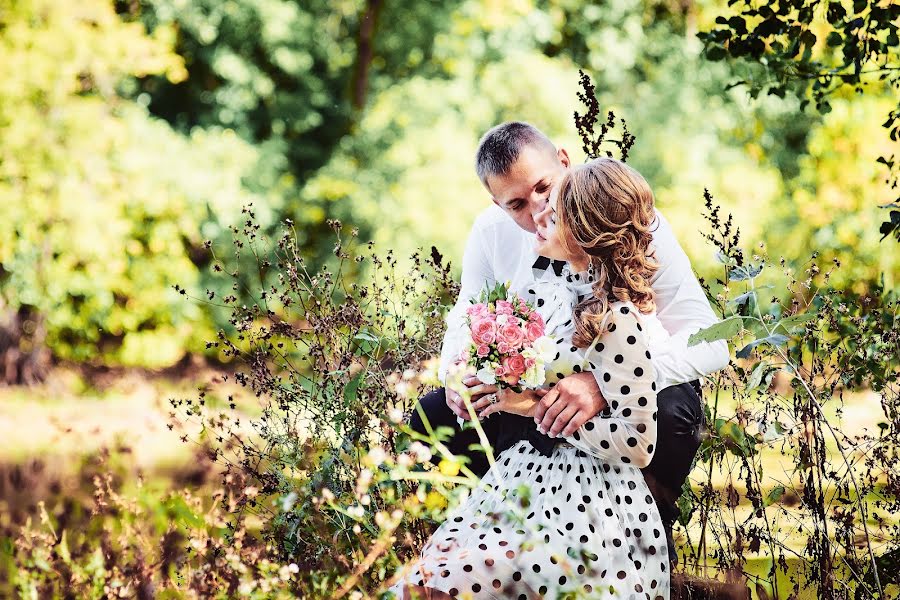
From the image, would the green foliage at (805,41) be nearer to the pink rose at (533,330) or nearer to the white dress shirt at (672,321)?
the white dress shirt at (672,321)

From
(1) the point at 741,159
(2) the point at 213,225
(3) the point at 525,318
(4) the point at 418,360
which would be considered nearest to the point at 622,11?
(1) the point at 741,159

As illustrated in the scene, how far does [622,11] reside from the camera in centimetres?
1242

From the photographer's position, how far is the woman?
2.38 m

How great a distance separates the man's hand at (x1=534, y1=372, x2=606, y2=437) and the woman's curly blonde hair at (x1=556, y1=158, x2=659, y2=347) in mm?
104

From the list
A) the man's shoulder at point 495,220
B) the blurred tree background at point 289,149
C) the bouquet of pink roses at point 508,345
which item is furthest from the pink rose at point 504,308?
the blurred tree background at point 289,149

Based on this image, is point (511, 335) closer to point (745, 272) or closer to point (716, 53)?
point (745, 272)

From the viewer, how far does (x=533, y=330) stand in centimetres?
249

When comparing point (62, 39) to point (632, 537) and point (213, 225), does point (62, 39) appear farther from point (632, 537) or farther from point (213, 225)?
point (632, 537)

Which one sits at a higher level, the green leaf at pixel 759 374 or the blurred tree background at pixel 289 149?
the blurred tree background at pixel 289 149

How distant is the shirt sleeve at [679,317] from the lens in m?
2.82

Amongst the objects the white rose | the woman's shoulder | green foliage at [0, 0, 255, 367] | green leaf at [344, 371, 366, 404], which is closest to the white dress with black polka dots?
the woman's shoulder

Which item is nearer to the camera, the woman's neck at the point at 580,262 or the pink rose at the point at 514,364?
the pink rose at the point at 514,364

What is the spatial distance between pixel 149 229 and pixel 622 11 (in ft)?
Answer: 20.4

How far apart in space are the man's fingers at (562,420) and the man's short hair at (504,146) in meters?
0.91
